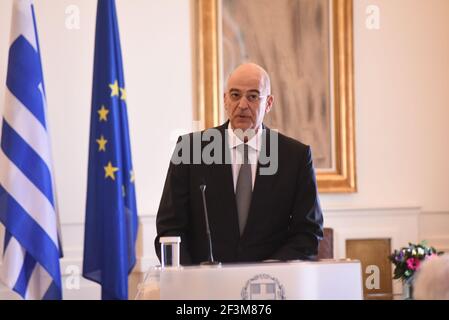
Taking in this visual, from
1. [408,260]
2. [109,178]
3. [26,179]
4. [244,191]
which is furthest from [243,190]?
[26,179]

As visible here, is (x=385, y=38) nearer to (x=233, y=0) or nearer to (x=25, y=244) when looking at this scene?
(x=233, y=0)

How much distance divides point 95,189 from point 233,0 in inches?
67.3

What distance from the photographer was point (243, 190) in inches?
117

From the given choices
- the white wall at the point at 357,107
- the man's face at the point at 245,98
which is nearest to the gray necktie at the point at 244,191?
the man's face at the point at 245,98

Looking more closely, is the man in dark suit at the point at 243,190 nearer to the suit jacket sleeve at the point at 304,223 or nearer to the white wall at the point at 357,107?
the suit jacket sleeve at the point at 304,223

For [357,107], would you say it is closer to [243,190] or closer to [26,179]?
[26,179]

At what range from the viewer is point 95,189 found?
4516 millimetres

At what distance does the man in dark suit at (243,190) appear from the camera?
113 inches

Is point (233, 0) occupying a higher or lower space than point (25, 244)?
higher

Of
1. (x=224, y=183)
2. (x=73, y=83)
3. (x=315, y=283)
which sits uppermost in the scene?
(x=73, y=83)

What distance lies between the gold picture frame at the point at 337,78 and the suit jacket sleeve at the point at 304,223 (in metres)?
2.10

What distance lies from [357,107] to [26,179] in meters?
2.40

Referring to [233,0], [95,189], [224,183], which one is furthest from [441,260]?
[233,0]

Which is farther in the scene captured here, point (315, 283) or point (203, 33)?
point (203, 33)
